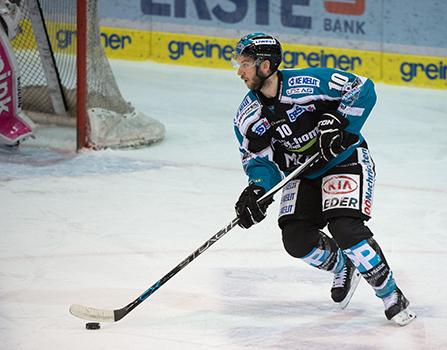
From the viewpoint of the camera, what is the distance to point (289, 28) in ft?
27.6

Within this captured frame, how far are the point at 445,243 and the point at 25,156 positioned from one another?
2.81 m

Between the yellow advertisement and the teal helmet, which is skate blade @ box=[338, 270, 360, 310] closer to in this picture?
the teal helmet

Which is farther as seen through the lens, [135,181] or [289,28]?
[289,28]

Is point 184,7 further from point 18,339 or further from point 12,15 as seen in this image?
point 18,339

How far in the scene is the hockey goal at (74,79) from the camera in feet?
21.1

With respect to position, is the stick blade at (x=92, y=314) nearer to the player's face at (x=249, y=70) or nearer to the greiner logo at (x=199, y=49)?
the player's face at (x=249, y=70)

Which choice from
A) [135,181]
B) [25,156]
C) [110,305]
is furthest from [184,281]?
[25,156]

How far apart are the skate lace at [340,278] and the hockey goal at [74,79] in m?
2.83

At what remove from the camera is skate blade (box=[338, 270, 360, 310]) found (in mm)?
3973

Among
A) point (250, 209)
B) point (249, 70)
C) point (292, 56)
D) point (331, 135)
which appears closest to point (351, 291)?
point (250, 209)

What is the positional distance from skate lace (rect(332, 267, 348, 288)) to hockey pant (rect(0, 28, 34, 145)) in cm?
305

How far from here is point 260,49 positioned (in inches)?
145

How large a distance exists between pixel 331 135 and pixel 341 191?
23cm

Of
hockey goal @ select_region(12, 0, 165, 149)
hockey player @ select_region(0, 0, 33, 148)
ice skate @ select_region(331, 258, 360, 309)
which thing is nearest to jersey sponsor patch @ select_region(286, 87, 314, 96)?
ice skate @ select_region(331, 258, 360, 309)
